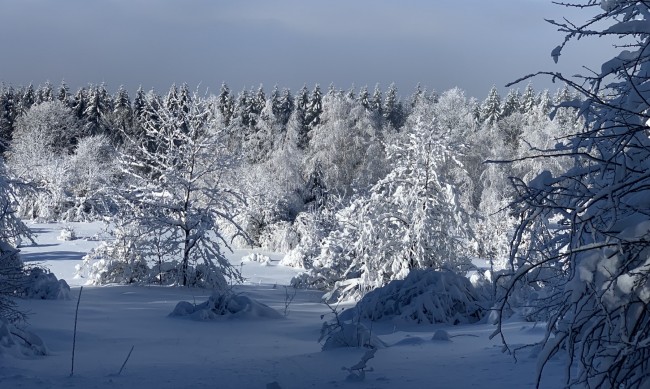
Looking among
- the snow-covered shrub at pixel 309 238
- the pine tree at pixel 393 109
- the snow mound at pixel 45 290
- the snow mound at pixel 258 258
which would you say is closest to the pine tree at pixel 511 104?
the pine tree at pixel 393 109

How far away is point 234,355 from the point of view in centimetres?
683

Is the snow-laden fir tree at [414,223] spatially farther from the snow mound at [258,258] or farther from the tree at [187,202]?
the snow mound at [258,258]

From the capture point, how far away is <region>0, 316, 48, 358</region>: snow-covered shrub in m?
6.20

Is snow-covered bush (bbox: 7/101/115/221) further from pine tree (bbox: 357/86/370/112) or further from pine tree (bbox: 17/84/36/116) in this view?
pine tree (bbox: 357/86/370/112)

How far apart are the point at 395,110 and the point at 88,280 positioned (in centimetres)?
3905

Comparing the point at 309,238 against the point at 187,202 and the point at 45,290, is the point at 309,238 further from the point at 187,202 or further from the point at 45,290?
the point at 45,290

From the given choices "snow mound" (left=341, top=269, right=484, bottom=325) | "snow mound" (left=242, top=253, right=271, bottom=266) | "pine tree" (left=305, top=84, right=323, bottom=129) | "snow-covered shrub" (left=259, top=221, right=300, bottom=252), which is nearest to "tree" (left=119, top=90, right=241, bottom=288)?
"snow mound" (left=341, top=269, right=484, bottom=325)

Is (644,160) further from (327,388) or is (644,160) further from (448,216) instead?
(448,216)

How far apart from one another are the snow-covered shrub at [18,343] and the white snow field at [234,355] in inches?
4.7

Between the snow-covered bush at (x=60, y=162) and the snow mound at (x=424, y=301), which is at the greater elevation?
the snow-covered bush at (x=60, y=162)

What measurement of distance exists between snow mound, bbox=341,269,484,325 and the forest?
4 centimetres

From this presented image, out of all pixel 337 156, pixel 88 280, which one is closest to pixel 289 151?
pixel 337 156

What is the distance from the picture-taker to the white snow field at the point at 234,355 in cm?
505

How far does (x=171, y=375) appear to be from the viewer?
5387mm
